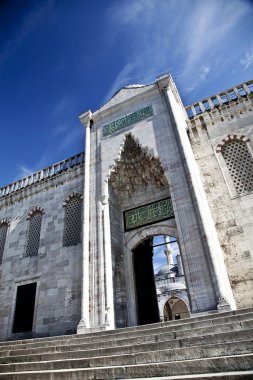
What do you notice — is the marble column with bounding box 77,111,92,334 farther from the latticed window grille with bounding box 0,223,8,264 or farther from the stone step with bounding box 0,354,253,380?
the latticed window grille with bounding box 0,223,8,264

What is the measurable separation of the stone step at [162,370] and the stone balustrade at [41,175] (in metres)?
9.44

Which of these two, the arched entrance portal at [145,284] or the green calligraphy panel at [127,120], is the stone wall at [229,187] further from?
the arched entrance portal at [145,284]

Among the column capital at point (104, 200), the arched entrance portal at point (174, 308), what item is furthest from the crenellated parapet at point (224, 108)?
the arched entrance portal at point (174, 308)

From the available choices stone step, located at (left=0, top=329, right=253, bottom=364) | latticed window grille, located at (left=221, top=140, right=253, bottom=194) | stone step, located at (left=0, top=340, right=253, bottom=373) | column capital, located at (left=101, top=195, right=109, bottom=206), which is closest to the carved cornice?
column capital, located at (left=101, top=195, right=109, bottom=206)

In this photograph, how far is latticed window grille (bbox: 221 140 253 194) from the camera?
855 centimetres

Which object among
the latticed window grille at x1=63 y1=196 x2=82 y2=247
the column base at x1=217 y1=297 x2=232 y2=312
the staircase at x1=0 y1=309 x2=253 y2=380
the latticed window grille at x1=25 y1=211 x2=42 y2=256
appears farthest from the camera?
the latticed window grille at x1=25 y1=211 x2=42 y2=256

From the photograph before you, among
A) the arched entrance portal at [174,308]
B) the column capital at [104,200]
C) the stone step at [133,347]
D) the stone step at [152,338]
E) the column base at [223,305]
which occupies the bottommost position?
the stone step at [133,347]

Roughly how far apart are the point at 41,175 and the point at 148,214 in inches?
266

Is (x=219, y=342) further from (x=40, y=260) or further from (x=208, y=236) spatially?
(x=40, y=260)

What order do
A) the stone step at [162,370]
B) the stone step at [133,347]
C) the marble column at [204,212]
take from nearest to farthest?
the stone step at [162,370] < the stone step at [133,347] < the marble column at [204,212]

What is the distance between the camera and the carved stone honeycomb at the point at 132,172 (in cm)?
1007

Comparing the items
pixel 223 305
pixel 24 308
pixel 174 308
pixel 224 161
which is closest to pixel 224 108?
Answer: pixel 224 161

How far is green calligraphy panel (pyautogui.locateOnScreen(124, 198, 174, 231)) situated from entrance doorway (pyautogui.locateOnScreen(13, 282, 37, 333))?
4706 mm

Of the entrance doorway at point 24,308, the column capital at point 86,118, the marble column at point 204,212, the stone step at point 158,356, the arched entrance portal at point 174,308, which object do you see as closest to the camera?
the stone step at point 158,356
